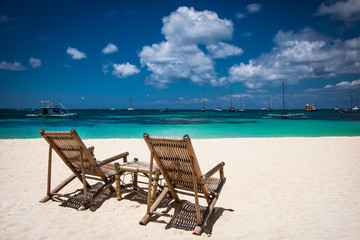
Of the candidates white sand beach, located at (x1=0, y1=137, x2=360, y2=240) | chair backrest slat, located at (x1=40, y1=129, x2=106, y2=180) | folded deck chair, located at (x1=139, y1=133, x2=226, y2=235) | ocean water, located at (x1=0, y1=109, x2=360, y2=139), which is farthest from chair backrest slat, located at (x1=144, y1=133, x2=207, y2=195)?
ocean water, located at (x1=0, y1=109, x2=360, y2=139)

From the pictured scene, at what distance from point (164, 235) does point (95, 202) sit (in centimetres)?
153

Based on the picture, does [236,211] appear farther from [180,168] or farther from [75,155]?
[75,155]

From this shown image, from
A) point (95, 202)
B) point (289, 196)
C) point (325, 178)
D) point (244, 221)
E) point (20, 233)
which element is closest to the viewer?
point (20, 233)

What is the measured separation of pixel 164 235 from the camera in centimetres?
272

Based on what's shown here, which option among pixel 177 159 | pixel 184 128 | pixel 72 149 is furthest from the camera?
pixel 184 128

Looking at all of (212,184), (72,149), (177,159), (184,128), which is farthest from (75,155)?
(184,128)

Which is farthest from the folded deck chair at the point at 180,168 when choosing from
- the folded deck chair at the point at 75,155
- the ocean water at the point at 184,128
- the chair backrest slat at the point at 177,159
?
the ocean water at the point at 184,128

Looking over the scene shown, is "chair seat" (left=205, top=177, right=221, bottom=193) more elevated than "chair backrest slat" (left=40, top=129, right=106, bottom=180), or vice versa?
"chair backrest slat" (left=40, top=129, right=106, bottom=180)

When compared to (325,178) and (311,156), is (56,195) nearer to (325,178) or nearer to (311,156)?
(325,178)

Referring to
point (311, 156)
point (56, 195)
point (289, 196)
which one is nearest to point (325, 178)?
point (289, 196)

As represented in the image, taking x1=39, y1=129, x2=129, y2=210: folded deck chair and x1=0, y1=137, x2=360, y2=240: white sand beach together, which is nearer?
x1=0, y1=137, x2=360, y2=240: white sand beach

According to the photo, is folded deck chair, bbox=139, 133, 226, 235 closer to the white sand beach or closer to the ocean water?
the white sand beach

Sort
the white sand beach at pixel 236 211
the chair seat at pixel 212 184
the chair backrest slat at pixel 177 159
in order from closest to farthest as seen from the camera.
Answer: the chair backrest slat at pixel 177 159 < the white sand beach at pixel 236 211 < the chair seat at pixel 212 184

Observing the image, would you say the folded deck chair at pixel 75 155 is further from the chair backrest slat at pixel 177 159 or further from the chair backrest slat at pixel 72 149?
the chair backrest slat at pixel 177 159
